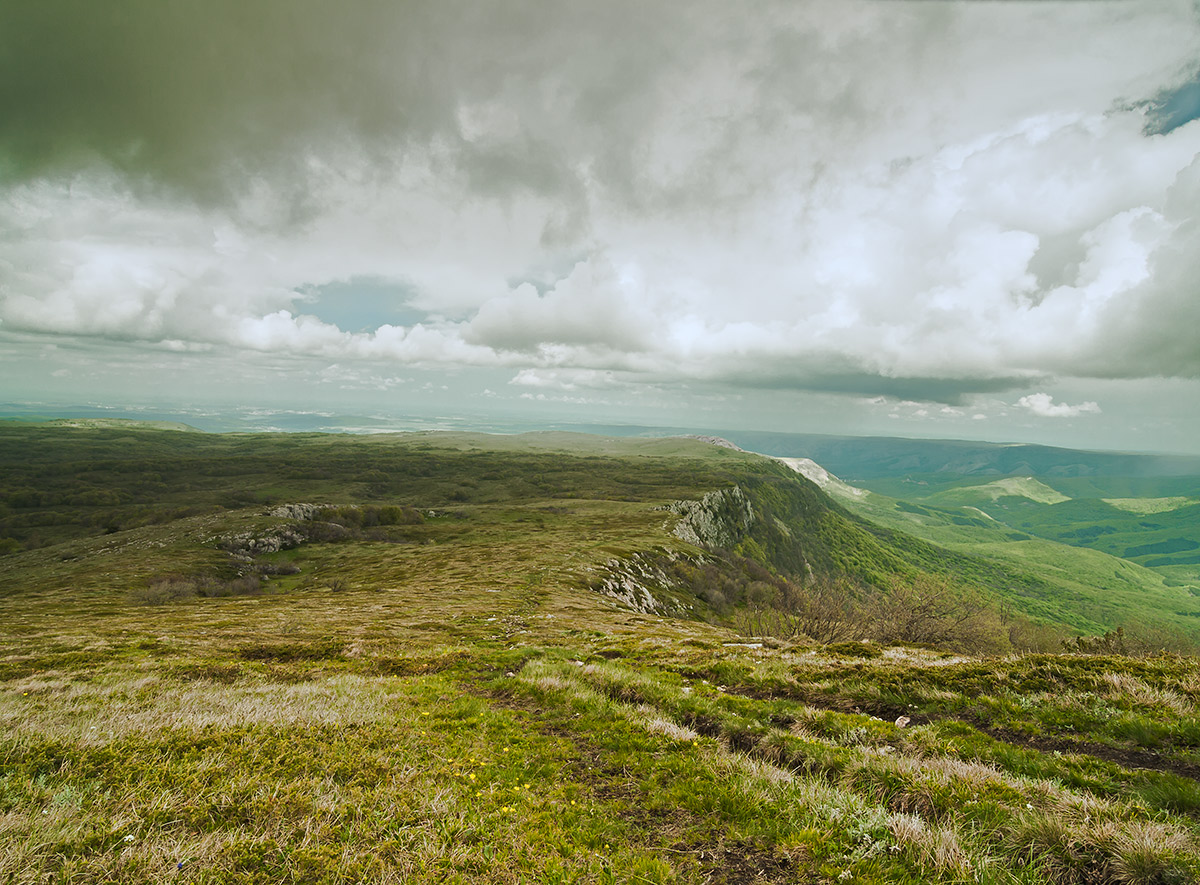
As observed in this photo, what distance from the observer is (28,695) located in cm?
1542

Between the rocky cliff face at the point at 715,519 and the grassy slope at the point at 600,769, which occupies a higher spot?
the grassy slope at the point at 600,769

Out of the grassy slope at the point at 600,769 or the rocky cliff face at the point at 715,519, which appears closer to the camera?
the grassy slope at the point at 600,769

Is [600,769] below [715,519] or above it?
above

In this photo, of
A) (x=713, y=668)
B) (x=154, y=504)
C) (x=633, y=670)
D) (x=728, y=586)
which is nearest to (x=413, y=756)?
(x=633, y=670)

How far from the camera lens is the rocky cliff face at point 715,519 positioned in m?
129

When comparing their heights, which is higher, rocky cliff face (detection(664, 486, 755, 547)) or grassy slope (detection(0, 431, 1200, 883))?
grassy slope (detection(0, 431, 1200, 883))

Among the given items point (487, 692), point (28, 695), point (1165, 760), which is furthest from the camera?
point (487, 692)

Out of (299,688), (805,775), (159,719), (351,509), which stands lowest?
(351,509)

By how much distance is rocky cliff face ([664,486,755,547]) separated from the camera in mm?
128625

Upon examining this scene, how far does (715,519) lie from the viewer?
506 feet

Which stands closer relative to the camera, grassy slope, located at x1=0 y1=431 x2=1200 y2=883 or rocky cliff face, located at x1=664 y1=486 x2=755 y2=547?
grassy slope, located at x1=0 y1=431 x2=1200 y2=883

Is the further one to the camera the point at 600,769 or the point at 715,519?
the point at 715,519

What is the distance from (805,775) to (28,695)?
25.3 metres

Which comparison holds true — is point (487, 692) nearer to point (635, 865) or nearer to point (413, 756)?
point (413, 756)
